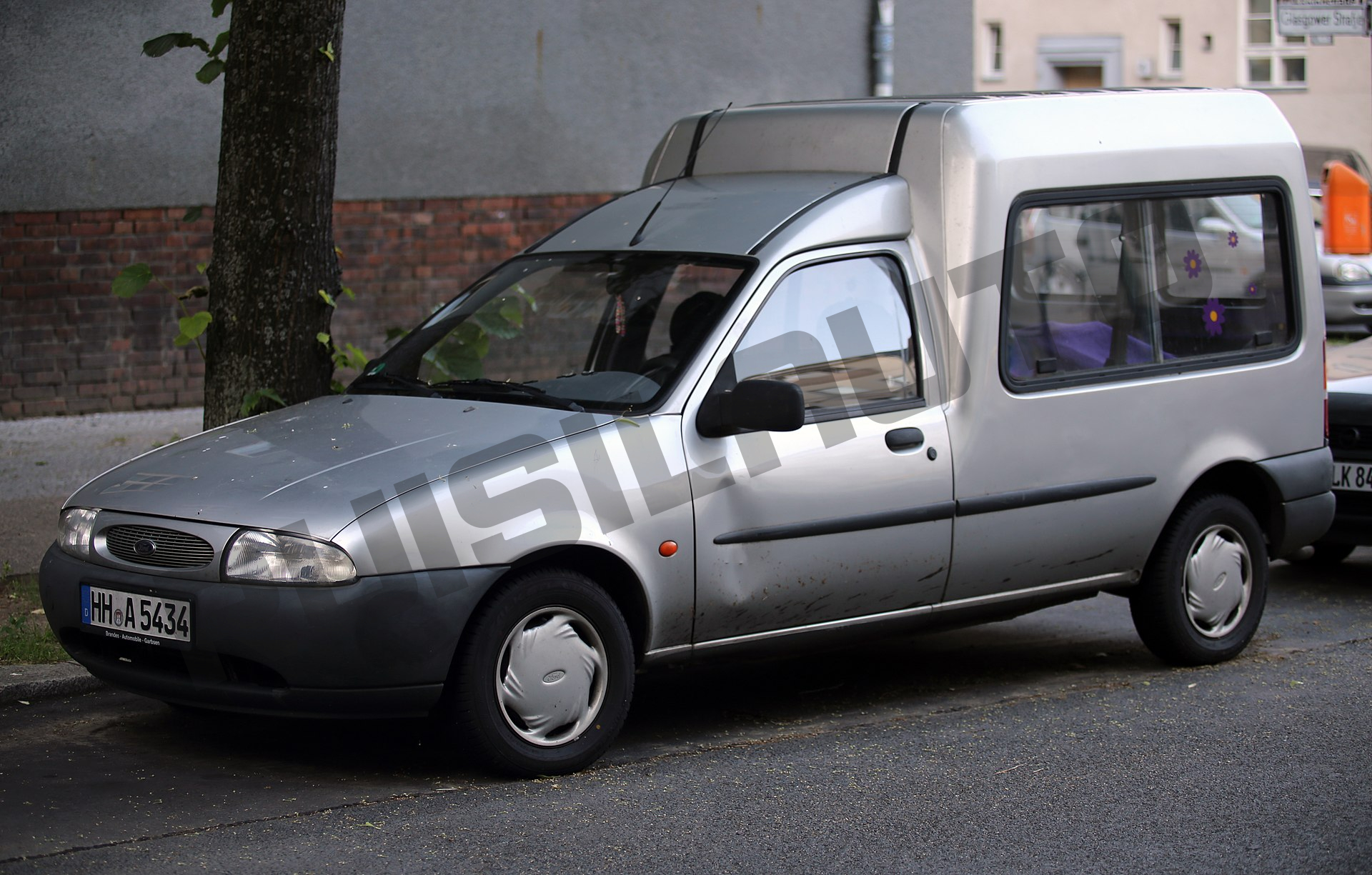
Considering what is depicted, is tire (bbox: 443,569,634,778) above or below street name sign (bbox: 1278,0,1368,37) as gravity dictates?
below

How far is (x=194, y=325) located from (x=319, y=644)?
Answer: 3.15 meters

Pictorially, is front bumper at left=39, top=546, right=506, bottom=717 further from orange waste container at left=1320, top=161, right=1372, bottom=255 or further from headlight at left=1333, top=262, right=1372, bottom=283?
headlight at left=1333, top=262, right=1372, bottom=283

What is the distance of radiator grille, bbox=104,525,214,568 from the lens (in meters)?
4.59

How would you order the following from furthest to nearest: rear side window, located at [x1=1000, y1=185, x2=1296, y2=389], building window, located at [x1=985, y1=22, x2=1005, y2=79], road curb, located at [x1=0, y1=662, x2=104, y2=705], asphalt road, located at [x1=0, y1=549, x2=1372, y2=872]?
building window, located at [x1=985, y1=22, x2=1005, y2=79], rear side window, located at [x1=1000, y1=185, x2=1296, y2=389], road curb, located at [x1=0, y1=662, x2=104, y2=705], asphalt road, located at [x1=0, y1=549, x2=1372, y2=872]

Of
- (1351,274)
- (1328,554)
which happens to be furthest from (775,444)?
(1351,274)

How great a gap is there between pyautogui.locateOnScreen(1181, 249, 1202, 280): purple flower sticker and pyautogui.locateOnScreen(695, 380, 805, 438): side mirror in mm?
2097

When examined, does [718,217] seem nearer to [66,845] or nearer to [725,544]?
[725,544]

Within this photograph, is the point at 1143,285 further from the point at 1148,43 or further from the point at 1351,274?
the point at 1148,43

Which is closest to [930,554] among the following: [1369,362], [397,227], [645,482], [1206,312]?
[645,482]

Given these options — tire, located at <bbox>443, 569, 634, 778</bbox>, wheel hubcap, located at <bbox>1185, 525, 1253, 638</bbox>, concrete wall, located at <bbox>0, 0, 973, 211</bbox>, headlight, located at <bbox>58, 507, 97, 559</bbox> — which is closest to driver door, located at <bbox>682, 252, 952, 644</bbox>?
tire, located at <bbox>443, 569, 634, 778</bbox>

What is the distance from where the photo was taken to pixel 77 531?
494 cm

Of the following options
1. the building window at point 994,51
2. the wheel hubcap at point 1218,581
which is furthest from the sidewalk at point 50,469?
the building window at point 994,51

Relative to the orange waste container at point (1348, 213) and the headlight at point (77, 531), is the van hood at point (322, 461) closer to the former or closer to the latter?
the headlight at point (77, 531)

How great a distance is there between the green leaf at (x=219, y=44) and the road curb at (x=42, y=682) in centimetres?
262
